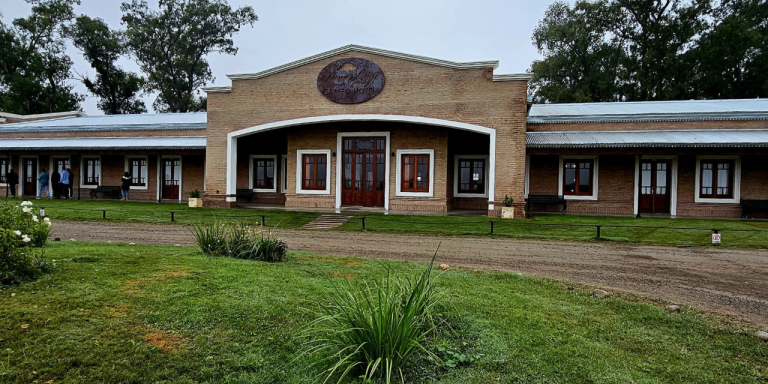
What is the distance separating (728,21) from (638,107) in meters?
16.8

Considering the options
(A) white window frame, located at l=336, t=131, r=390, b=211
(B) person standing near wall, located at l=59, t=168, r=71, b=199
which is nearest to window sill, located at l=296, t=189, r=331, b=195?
(A) white window frame, located at l=336, t=131, r=390, b=211

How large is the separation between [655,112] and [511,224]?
11.5 metres

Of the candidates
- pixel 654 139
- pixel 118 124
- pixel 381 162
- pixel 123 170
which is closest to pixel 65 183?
pixel 123 170

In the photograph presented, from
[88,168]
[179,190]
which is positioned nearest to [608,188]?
[179,190]

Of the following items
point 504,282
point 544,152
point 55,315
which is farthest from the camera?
→ point 544,152

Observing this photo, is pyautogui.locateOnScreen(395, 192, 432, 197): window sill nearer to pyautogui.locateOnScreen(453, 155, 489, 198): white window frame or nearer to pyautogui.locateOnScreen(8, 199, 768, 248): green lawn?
pyautogui.locateOnScreen(8, 199, 768, 248): green lawn

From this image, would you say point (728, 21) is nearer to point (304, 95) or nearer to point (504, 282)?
point (304, 95)

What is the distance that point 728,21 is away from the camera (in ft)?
104

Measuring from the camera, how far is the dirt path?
22.3 feet

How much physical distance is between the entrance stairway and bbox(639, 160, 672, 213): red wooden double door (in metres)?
13.6

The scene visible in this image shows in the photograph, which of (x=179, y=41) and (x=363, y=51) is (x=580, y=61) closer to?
(x=363, y=51)

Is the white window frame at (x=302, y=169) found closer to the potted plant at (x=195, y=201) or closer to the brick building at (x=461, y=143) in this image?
the brick building at (x=461, y=143)

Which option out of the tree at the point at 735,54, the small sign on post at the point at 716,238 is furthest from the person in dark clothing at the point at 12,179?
the tree at the point at 735,54

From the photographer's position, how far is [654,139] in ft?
61.8
